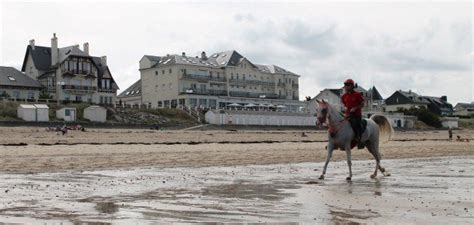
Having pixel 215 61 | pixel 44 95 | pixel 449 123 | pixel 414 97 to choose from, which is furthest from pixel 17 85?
pixel 414 97

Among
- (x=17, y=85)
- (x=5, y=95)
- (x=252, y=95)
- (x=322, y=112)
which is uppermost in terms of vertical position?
(x=17, y=85)

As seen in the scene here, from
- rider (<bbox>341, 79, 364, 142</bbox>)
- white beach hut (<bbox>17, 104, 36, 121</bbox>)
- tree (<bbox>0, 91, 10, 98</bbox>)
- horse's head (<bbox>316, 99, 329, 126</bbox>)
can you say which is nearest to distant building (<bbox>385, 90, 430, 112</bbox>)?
tree (<bbox>0, 91, 10, 98</bbox>)

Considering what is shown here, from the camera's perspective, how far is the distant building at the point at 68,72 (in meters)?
106

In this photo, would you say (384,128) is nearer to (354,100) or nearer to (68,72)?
(354,100)

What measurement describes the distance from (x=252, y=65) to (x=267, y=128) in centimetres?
4678

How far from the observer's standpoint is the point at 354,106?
55.0 ft

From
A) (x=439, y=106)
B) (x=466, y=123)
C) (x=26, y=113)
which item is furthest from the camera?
(x=439, y=106)

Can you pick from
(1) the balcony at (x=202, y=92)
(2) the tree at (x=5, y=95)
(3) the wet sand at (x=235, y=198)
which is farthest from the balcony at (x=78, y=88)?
(3) the wet sand at (x=235, y=198)

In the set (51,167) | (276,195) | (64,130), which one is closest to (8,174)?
(51,167)

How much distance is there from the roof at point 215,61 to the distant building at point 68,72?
57.1 ft

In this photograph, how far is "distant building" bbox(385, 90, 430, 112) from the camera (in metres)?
167

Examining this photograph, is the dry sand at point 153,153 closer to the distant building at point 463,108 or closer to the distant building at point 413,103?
the distant building at point 413,103

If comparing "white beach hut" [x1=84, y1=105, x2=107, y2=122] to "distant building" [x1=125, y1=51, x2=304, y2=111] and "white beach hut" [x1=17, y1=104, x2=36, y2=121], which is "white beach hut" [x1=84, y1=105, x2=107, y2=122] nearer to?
"white beach hut" [x1=17, y1=104, x2=36, y2=121]

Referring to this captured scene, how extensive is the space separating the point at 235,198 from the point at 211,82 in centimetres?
11861
